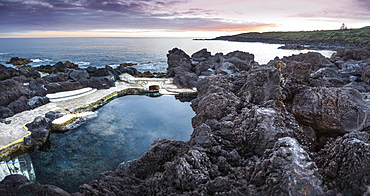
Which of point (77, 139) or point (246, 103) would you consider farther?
point (77, 139)

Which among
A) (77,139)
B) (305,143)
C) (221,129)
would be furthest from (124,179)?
(77,139)

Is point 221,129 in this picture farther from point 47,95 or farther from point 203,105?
point 47,95

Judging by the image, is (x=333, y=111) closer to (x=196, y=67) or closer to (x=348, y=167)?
(x=348, y=167)

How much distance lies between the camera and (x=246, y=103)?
8.80 meters

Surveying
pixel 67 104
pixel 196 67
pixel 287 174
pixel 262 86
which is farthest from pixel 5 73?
pixel 287 174

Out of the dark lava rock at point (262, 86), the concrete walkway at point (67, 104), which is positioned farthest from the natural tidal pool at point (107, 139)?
the dark lava rock at point (262, 86)

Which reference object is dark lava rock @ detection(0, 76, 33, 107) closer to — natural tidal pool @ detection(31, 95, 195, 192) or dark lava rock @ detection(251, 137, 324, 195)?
natural tidal pool @ detection(31, 95, 195, 192)

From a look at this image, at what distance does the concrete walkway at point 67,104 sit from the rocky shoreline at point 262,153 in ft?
31.4

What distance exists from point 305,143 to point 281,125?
0.92m

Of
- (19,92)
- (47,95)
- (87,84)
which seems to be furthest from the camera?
(87,84)

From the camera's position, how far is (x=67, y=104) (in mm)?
18516

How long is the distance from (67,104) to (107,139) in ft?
24.0

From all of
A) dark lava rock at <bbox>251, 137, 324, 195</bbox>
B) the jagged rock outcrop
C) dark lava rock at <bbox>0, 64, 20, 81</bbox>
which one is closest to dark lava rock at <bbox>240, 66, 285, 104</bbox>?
dark lava rock at <bbox>251, 137, 324, 195</bbox>

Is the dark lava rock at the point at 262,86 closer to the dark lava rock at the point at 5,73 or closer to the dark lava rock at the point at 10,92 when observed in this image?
the dark lava rock at the point at 10,92
